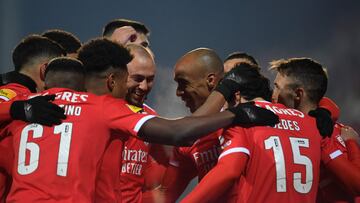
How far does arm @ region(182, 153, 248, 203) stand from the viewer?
2.81 metres

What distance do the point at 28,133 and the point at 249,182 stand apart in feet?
3.32

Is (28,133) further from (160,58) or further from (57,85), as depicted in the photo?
(160,58)

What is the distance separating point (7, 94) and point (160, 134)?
0.90 meters

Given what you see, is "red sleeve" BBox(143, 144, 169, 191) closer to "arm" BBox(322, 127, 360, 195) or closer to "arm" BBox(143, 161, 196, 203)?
"arm" BBox(143, 161, 196, 203)

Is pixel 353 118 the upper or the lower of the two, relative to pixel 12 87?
lower

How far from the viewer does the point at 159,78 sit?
5852mm

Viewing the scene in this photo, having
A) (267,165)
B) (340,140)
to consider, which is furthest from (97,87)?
(340,140)

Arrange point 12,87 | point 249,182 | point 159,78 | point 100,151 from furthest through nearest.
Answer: point 159,78 < point 12,87 < point 249,182 < point 100,151

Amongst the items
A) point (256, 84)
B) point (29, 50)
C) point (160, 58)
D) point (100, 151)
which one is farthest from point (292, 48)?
point (100, 151)

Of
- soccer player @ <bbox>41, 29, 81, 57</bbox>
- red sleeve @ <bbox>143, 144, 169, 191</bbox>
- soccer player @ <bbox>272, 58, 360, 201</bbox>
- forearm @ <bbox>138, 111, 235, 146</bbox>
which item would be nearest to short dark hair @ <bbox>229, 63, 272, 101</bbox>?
soccer player @ <bbox>272, 58, 360, 201</bbox>

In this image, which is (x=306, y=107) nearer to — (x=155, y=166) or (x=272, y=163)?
(x=272, y=163)

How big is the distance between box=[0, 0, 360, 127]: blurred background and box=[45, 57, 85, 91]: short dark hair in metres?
3.03

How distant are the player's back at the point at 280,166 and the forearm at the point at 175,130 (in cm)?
32

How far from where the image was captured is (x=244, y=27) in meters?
6.07
